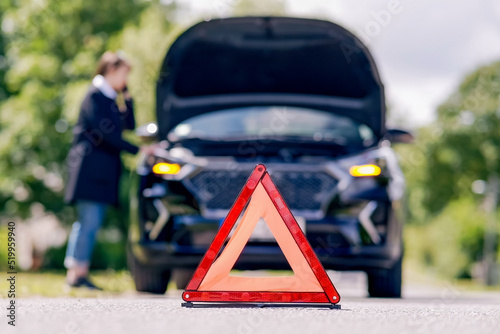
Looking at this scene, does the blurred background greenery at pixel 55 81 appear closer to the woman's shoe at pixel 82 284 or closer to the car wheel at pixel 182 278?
the car wheel at pixel 182 278

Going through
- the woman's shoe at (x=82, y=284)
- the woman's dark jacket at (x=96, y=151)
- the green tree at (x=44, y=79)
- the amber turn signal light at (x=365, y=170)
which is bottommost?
the green tree at (x=44, y=79)

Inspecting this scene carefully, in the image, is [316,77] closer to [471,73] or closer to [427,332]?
[427,332]

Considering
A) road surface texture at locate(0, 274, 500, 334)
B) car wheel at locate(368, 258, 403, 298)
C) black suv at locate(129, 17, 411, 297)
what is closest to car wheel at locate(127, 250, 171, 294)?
black suv at locate(129, 17, 411, 297)

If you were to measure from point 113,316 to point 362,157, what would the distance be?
240 centimetres

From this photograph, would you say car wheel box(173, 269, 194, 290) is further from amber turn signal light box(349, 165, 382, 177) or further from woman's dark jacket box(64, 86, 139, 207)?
amber turn signal light box(349, 165, 382, 177)

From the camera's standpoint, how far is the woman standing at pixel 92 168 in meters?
6.76

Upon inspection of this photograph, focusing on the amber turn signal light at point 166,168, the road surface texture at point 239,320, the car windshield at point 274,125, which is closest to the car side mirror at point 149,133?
the car windshield at point 274,125

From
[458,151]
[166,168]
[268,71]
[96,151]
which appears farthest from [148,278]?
[458,151]

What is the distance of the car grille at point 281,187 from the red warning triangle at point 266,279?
868 mm

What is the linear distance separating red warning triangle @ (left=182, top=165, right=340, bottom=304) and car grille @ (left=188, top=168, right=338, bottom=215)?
868 mm

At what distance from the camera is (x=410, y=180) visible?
47.8 meters

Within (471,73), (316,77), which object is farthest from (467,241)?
(316,77)

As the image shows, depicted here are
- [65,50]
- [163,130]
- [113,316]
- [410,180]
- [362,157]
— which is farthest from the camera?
[410,180]

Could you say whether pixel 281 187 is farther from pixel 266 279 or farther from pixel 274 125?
pixel 266 279
